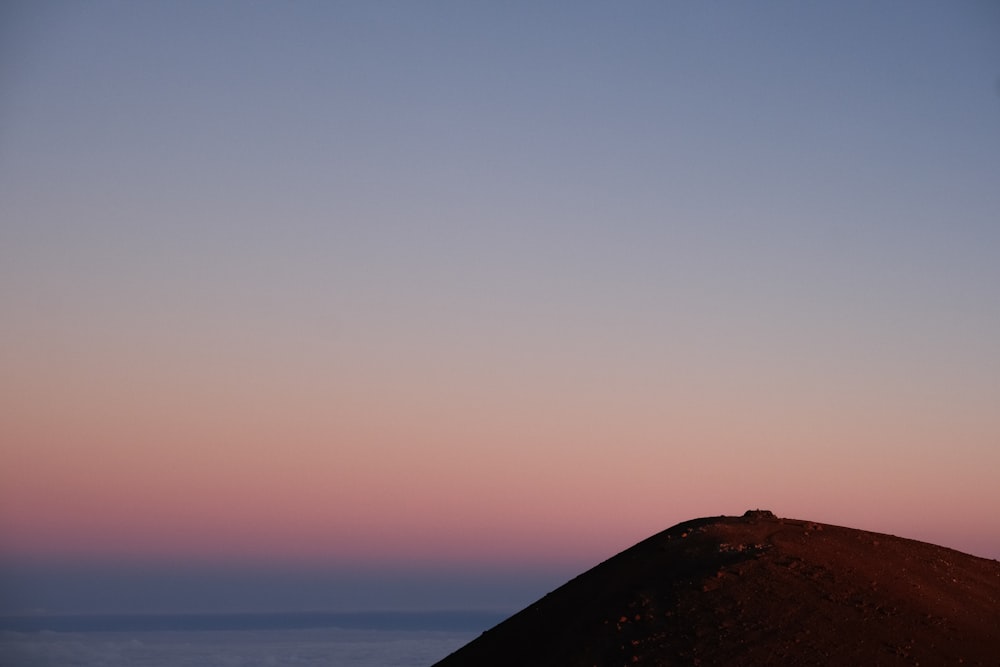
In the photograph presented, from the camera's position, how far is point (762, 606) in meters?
25.1

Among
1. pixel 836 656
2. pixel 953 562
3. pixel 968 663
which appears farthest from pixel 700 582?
pixel 953 562

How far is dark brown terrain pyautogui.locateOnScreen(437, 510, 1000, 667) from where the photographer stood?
23.5 meters

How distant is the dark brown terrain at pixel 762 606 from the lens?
23547mm

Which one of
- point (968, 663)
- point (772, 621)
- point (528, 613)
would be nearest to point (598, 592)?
point (528, 613)

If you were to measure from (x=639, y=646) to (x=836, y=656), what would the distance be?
3948mm

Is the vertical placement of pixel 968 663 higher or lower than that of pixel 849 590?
lower

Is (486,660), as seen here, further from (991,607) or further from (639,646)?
(991,607)

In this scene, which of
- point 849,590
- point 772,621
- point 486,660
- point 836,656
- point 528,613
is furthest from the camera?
point 528,613

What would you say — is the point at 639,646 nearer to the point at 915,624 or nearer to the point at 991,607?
the point at 915,624

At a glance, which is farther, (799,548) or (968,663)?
(799,548)

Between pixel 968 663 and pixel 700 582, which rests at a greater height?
pixel 700 582

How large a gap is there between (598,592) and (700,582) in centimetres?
291

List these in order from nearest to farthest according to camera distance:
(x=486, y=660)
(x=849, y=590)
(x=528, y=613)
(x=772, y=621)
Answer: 1. (x=772, y=621)
2. (x=849, y=590)
3. (x=486, y=660)
4. (x=528, y=613)

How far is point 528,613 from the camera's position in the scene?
98.9 ft
